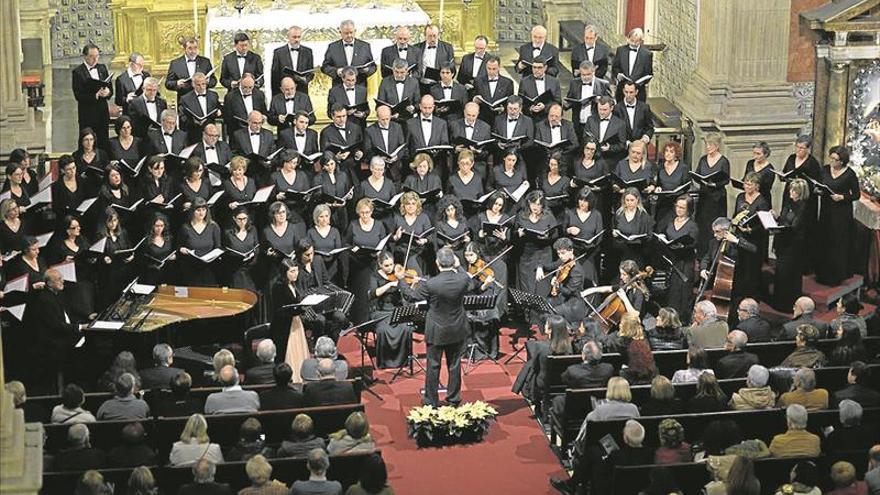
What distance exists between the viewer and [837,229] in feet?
55.5

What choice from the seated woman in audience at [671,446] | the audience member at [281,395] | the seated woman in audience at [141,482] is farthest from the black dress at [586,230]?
the seated woman in audience at [141,482]

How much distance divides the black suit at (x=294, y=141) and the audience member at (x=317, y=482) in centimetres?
547

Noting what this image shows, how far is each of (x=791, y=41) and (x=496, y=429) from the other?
6116 mm

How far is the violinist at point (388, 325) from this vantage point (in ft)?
50.6

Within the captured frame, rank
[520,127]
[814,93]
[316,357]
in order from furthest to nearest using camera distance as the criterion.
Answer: [814,93], [520,127], [316,357]

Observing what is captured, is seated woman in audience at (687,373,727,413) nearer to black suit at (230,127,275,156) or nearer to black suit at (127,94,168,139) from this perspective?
black suit at (230,127,275,156)

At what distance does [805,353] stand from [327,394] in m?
3.77

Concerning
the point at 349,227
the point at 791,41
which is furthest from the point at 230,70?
the point at 791,41

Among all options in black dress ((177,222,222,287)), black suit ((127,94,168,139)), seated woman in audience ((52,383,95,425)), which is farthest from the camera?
black suit ((127,94,168,139))

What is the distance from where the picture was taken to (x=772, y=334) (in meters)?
15.3

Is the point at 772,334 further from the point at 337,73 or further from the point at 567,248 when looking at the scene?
the point at 337,73

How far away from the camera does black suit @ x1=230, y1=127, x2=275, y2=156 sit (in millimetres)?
16656

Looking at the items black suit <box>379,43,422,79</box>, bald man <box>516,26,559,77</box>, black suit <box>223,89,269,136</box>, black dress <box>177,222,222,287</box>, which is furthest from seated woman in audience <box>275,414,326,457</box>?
bald man <box>516,26,559,77</box>

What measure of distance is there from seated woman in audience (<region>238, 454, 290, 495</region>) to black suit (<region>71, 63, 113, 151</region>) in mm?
6822
